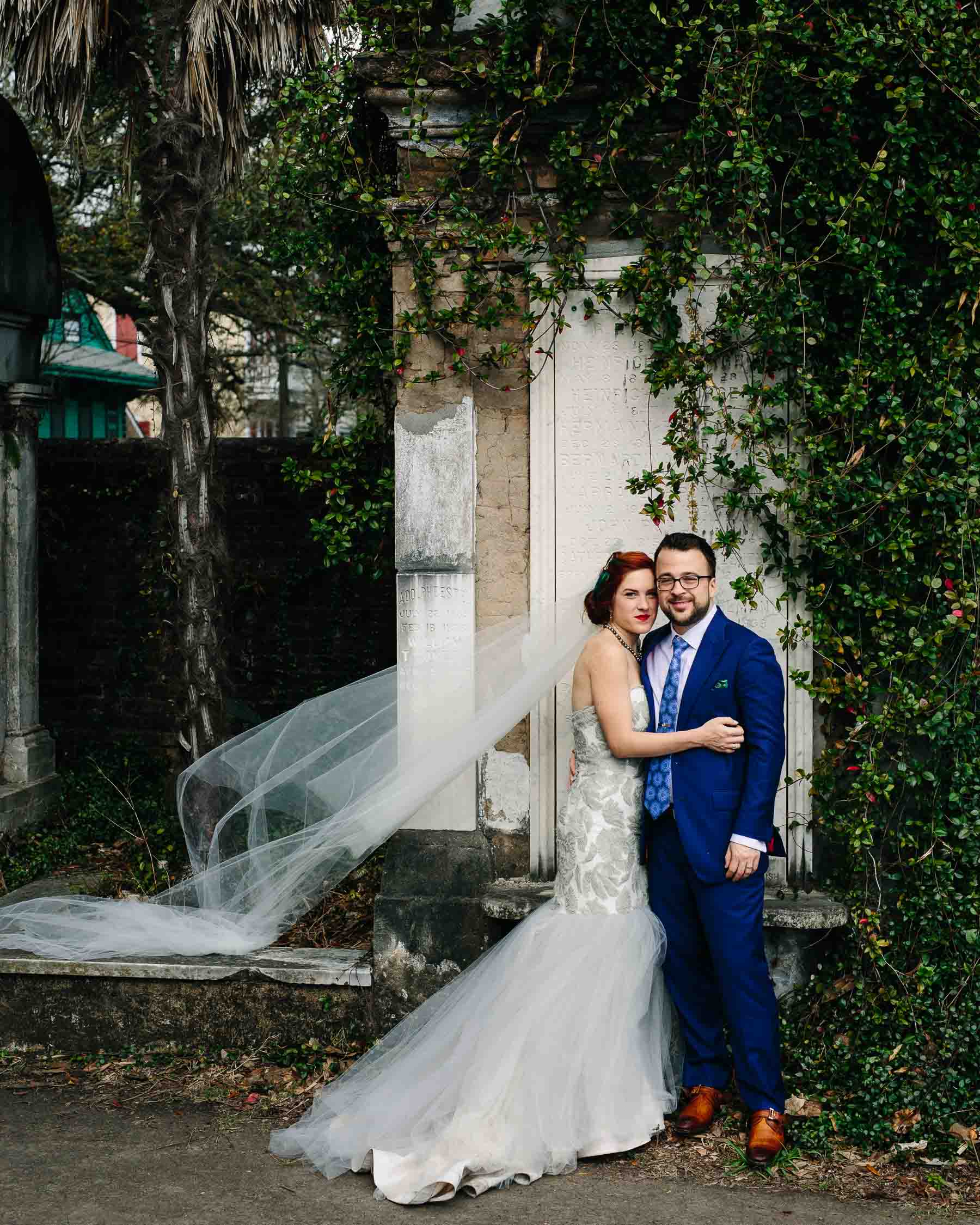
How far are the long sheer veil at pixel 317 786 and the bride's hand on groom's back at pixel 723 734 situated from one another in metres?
0.78

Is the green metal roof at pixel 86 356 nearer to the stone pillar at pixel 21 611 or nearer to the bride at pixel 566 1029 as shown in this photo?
the stone pillar at pixel 21 611

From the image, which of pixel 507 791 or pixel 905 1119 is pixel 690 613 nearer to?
pixel 507 791

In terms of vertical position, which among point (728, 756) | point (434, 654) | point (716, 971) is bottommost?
point (716, 971)

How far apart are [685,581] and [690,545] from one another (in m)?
0.13

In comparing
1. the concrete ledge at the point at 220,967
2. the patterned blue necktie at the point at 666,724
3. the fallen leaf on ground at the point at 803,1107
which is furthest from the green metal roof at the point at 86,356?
the fallen leaf on ground at the point at 803,1107

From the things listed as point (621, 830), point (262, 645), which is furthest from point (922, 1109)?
point (262, 645)

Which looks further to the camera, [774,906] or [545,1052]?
[774,906]

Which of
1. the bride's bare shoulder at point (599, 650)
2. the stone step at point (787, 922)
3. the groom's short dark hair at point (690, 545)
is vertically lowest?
the stone step at point (787, 922)

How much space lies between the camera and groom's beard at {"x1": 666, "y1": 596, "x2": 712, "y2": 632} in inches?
166

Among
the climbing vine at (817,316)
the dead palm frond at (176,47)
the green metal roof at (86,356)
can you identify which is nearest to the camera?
the climbing vine at (817,316)

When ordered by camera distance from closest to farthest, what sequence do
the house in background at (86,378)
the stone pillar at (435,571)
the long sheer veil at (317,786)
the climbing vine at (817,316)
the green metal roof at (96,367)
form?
the climbing vine at (817,316), the long sheer veil at (317,786), the stone pillar at (435,571), the green metal roof at (96,367), the house in background at (86,378)

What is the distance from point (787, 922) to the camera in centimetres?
468

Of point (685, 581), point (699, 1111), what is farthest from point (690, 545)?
point (699, 1111)

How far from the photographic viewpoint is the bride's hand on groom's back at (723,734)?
4.08m
